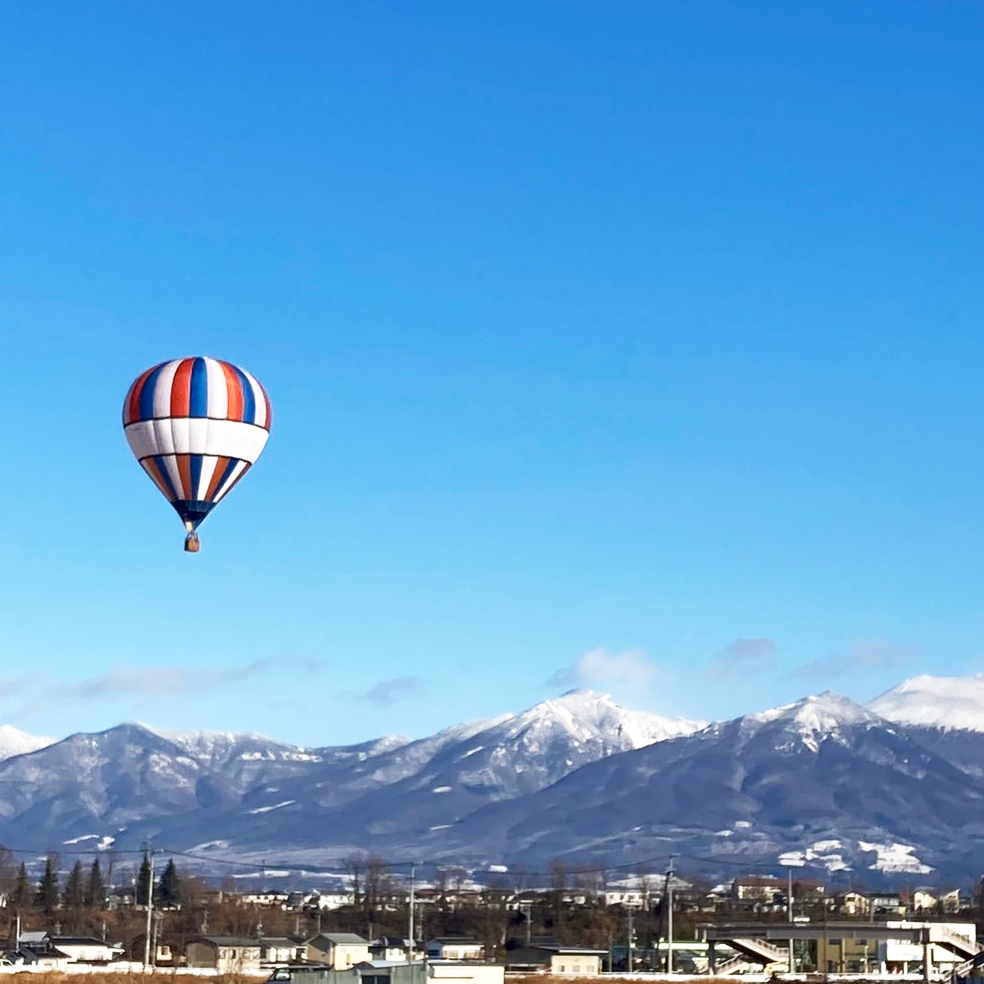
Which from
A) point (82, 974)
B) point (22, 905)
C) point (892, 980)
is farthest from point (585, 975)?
point (22, 905)

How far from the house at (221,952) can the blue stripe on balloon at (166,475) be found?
36488 mm

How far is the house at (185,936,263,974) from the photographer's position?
87.9m

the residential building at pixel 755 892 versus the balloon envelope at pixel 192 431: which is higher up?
the balloon envelope at pixel 192 431

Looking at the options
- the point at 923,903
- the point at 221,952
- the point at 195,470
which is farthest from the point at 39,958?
the point at 923,903

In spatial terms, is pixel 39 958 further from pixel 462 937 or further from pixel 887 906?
pixel 887 906

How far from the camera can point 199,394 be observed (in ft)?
182

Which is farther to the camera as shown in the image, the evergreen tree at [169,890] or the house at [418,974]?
the evergreen tree at [169,890]

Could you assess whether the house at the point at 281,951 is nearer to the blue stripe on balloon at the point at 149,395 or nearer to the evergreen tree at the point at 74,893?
Answer: the evergreen tree at the point at 74,893

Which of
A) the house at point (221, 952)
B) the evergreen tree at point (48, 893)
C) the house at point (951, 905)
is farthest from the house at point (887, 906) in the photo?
the house at point (221, 952)

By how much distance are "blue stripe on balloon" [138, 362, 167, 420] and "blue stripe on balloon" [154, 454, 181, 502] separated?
4.07 feet

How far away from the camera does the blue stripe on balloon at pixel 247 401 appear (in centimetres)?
5634

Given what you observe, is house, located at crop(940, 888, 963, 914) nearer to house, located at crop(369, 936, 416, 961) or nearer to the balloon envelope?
A: house, located at crop(369, 936, 416, 961)

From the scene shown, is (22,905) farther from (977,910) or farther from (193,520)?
(193,520)

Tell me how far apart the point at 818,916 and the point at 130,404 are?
85.2 meters
